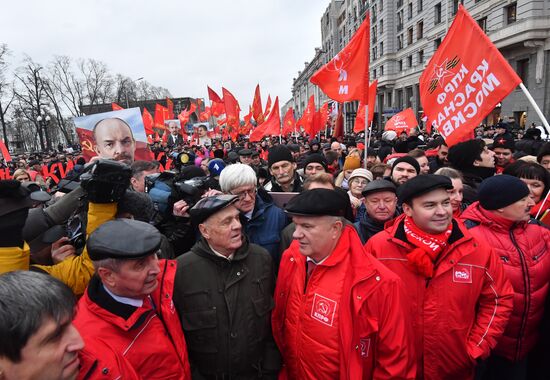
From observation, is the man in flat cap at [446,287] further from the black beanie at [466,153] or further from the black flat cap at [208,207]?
the black beanie at [466,153]

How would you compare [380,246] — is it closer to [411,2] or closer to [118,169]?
[118,169]

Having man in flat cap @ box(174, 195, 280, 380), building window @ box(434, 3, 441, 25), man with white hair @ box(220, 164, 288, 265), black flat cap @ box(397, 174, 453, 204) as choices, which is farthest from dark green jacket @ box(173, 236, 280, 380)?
building window @ box(434, 3, 441, 25)

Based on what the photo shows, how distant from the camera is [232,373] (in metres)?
2.22

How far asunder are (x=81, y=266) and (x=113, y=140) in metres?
3.68

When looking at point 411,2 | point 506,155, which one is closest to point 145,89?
point 411,2

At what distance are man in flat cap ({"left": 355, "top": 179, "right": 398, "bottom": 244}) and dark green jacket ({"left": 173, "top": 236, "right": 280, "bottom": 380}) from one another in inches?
51.3

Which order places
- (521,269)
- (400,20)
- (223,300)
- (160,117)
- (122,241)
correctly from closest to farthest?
(122,241)
(223,300)
(521,269)
(160,117)
(400,20)

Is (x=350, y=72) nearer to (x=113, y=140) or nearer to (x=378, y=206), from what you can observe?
(x=378, y=206)

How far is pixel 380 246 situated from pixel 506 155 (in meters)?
3.83

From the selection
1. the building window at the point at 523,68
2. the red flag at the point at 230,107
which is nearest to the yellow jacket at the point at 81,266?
the red flag at the point at 230,107

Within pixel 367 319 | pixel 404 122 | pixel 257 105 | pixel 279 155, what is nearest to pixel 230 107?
pixel 257 105

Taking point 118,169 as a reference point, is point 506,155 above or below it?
below

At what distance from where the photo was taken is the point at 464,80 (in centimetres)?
406

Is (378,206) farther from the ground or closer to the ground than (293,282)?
farther from the ground
